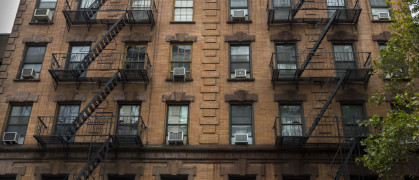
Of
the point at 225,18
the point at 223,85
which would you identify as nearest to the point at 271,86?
the point at 223,85

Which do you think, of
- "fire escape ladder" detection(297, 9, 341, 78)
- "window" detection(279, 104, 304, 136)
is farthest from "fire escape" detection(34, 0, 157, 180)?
"fire escape ladder" detection(297, 9, 341, 78)

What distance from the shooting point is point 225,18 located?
869 inches

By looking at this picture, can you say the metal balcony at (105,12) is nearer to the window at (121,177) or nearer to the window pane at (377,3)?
the window at (121,177)

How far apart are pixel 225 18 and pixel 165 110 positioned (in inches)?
227

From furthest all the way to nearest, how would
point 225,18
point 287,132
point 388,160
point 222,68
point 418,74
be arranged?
point 225,18, point 222,68, point 287,132, point 418,74, point 388,160

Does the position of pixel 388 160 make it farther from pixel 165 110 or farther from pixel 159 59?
pixel 159 59

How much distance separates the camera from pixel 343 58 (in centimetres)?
2089

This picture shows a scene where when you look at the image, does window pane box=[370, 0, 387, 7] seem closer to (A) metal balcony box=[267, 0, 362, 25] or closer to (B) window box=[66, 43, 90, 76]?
(A) metal balcony box=[267, 0, 362, 25]

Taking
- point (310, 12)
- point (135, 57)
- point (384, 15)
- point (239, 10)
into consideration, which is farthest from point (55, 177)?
point (384, 15)

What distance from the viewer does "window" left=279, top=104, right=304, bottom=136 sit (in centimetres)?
1909

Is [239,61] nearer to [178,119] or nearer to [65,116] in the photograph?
[178,119]

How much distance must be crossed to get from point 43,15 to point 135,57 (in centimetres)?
519

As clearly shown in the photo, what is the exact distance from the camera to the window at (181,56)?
68.7ft

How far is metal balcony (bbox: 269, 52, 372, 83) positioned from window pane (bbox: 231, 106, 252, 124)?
183 centimetres
